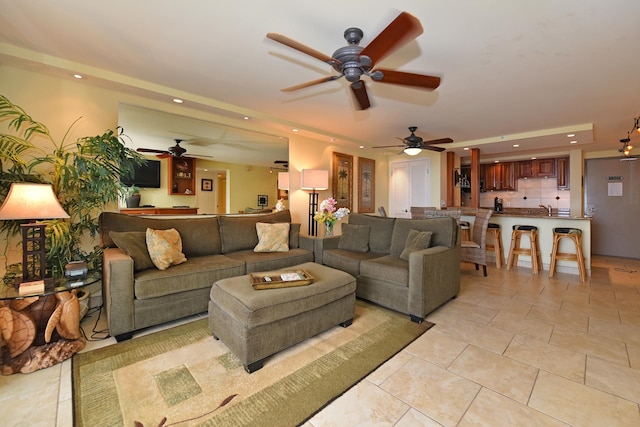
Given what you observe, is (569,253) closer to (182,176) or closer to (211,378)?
(211,378)

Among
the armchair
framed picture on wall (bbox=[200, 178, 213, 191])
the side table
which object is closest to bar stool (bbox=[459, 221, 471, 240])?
the armchair

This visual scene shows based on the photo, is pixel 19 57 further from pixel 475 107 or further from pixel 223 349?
pixel 475 107

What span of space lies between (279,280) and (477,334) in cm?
173

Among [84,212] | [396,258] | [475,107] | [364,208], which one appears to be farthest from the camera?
[364,208]

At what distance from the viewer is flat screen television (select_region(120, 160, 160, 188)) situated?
3.18 meters

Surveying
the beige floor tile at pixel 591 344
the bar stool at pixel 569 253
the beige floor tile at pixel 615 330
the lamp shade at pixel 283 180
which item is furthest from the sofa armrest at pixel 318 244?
the bar stool at pixel 569 253

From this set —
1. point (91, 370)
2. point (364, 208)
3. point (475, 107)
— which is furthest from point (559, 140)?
point (91, 370)

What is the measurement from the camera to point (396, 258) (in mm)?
3127

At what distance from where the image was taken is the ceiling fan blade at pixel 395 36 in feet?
4.88

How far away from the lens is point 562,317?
2686 millimetres

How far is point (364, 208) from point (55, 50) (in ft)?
17.5

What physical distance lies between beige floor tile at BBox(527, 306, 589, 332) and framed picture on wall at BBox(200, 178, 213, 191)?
3.97 metres

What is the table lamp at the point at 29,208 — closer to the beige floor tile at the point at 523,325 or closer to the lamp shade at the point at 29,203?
the lamp shade at the point at 29,203

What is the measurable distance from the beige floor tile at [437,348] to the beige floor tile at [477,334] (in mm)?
95
